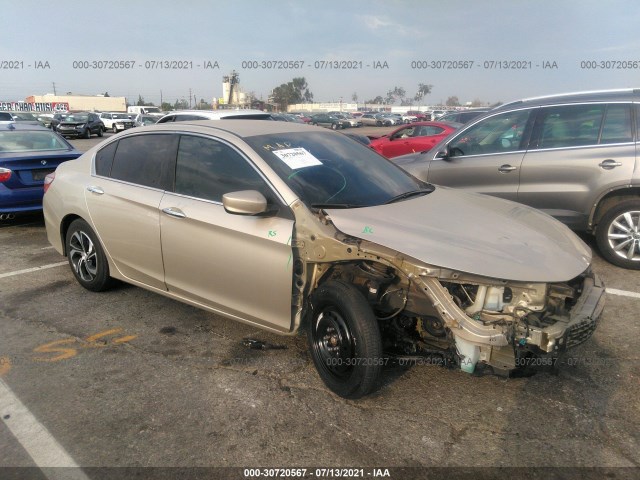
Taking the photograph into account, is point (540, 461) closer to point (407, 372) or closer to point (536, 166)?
point (407, 372)

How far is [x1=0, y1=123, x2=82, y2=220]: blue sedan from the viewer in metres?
6.86

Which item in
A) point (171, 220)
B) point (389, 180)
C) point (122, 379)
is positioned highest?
point (389, 180)

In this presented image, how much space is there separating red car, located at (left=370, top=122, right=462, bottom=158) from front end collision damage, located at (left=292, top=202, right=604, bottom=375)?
959cm

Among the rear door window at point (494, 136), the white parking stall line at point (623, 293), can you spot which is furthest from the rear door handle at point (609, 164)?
the white parking stall line at point (623, 293)

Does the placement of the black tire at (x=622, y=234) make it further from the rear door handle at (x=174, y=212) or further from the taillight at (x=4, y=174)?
the taillight at (x=4, y=174)

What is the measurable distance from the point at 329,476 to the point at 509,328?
1.18 meters

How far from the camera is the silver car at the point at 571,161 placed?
522cm

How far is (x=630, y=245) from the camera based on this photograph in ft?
17.2

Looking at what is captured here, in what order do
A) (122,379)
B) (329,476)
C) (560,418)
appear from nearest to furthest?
(329,476) → (560,418) → (122,379)

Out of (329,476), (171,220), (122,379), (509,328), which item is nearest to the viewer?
(329,476)

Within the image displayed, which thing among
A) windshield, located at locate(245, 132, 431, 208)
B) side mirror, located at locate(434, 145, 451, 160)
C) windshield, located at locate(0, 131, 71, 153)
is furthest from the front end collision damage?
windshield, located at locate(0, 131, 71, 153)

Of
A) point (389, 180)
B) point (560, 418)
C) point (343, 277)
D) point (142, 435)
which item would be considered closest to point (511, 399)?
point (560, 418)

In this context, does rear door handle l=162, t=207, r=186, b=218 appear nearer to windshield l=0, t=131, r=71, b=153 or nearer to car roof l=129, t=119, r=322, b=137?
car roof l=129, t=119, r=322, b=137

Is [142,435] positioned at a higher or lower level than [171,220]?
lower
